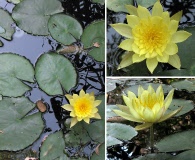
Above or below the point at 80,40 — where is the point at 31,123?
below

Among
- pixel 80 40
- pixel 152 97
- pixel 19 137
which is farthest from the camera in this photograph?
pixel 80 40

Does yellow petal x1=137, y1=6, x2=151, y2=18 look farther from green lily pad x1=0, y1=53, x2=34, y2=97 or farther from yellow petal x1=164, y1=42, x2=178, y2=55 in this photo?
green lily pad x1=0, y1=53, x2=34, y2=97

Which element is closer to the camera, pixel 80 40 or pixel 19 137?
pixel 19 137

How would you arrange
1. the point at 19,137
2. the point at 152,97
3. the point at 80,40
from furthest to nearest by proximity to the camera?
the point at 80,40 < the point at 19,137 < the point at 152,97

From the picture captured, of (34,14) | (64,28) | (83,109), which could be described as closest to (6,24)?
(34,14)

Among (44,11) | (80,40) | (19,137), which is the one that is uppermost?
(44,11)

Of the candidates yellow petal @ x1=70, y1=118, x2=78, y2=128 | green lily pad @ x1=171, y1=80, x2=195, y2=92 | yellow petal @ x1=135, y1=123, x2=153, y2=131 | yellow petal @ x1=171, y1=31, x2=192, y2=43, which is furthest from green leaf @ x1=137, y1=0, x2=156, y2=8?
yellow petal @ x1=70, y1=118, x2=78, y2=128

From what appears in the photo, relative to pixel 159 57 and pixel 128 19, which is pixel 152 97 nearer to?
pixel 159 57

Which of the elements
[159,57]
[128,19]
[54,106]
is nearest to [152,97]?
[159,57]

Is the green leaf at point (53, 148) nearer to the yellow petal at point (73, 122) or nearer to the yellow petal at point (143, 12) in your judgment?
the yellow petal at point (73, 122)
